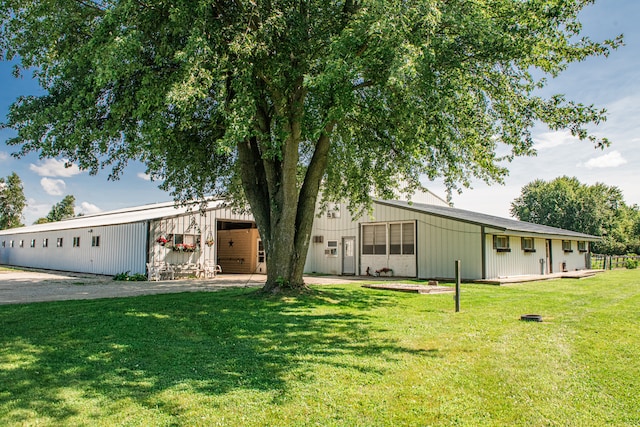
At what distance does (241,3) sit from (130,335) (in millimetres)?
6804

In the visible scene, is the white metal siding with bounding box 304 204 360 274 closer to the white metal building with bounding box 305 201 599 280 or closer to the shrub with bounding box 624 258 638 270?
the white metal building with bounding box 305 201 599 280

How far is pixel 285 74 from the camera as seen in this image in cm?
960

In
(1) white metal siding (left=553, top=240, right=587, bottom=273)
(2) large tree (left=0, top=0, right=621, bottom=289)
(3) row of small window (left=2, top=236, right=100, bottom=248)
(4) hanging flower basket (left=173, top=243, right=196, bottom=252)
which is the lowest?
(1) white metal siding (left=553, top=240, right=587, bottom=273)

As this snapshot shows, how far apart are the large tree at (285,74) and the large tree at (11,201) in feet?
182

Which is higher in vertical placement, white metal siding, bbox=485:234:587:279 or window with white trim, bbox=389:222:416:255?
window with white trim, bbox=389:222:416:255

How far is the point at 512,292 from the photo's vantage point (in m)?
13.4

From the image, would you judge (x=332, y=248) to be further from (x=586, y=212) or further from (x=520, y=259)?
(x=586, y=212)

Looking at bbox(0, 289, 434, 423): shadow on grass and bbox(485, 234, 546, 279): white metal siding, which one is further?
bbox(485, 234, 546, 279): white metal siding

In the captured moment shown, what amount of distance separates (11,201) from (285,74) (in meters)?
60.4

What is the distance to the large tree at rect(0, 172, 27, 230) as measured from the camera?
55.2 metres

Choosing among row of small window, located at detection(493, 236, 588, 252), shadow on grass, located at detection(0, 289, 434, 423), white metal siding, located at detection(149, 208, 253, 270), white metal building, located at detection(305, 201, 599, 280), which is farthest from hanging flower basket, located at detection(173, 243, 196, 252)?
row of small window, located at detection(493, 236, 588, 252)

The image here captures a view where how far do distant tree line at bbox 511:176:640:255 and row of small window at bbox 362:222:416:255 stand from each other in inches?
1315

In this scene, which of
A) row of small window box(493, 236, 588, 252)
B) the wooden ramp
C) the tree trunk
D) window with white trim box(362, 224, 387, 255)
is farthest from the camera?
window with white trim box(362, 224, 387, 255)

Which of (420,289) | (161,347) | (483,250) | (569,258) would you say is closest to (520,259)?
(483,250)
